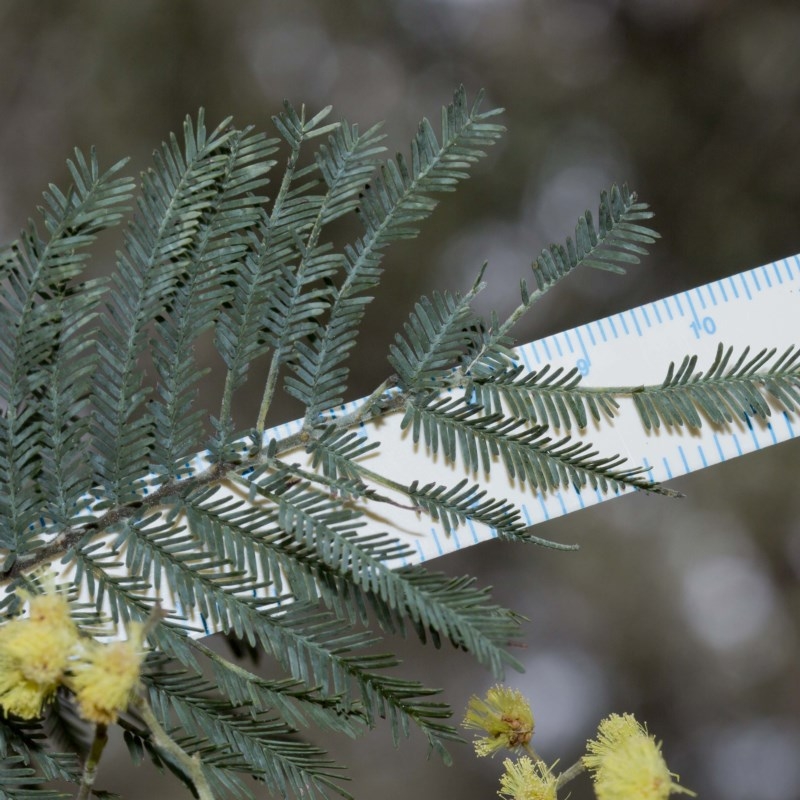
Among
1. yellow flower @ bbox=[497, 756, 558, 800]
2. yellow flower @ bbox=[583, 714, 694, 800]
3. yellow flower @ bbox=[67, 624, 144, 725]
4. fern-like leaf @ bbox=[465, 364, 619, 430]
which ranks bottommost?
yellow flower @ bbox=[497, 756, 558, 800]

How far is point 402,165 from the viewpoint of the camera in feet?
2.36

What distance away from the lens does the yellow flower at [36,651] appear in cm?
52

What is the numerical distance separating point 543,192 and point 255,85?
2.08 feet

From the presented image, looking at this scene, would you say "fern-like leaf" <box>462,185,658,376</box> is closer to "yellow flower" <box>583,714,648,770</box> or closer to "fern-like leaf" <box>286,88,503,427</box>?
"fern-like leaf" <box>286,88,503,427</box>

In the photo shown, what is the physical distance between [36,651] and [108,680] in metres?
0.06

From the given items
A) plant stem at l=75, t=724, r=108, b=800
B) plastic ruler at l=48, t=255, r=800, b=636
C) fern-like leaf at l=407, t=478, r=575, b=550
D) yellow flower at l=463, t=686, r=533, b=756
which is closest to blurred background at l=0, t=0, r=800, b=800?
plastic ruler at l=48, t=255, r=800, b=636

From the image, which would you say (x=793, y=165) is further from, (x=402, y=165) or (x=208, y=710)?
(x=208, y=710)

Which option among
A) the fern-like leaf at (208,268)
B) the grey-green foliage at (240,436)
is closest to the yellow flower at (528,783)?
the grey-green foliage at (240,436)

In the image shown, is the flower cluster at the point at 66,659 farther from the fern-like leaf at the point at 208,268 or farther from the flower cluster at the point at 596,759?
the flower cluster at the point at 596,759

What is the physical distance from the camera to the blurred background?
1.48 m

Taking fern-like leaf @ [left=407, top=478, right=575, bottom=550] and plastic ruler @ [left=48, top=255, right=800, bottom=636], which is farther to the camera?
plastic ruler @ [left=48, top=255, right=800, bottom=636]

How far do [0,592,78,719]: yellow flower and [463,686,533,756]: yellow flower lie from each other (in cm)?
44

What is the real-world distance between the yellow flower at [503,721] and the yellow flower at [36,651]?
0.44 metres

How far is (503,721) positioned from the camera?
795mm
